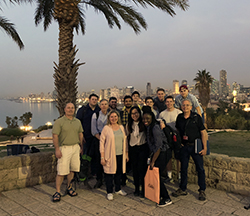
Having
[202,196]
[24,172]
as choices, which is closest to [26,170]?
[24,172]

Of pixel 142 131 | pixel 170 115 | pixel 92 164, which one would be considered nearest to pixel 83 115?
pixel 92 164

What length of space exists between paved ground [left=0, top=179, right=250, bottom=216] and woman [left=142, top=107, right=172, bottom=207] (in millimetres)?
187

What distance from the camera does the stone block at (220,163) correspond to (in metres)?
4.16

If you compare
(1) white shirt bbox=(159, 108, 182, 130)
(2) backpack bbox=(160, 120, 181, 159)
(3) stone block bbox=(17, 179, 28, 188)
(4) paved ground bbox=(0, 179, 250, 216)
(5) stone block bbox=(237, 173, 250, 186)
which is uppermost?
(1) white shirt bbox=(159, 108, 182, 130)

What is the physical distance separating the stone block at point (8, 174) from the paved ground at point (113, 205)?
0.27 meters

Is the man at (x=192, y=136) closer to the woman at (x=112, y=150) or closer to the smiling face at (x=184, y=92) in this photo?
the smiling face at (x=184, y=92)

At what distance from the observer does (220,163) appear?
4.20m

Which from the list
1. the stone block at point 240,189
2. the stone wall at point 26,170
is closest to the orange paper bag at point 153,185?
the stone block at point 240,189

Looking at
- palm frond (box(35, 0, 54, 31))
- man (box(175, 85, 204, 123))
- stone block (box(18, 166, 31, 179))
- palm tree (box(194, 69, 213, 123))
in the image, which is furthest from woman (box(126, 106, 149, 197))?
palm tree (box(194, 69, 213, 123))

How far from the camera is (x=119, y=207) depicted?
357cm

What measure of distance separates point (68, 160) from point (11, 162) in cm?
131

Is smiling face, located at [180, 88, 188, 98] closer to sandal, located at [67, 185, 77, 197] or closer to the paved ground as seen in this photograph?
the paved ground

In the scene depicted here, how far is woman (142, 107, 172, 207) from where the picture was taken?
3592mm

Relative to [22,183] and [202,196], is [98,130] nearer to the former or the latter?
[22,183]
